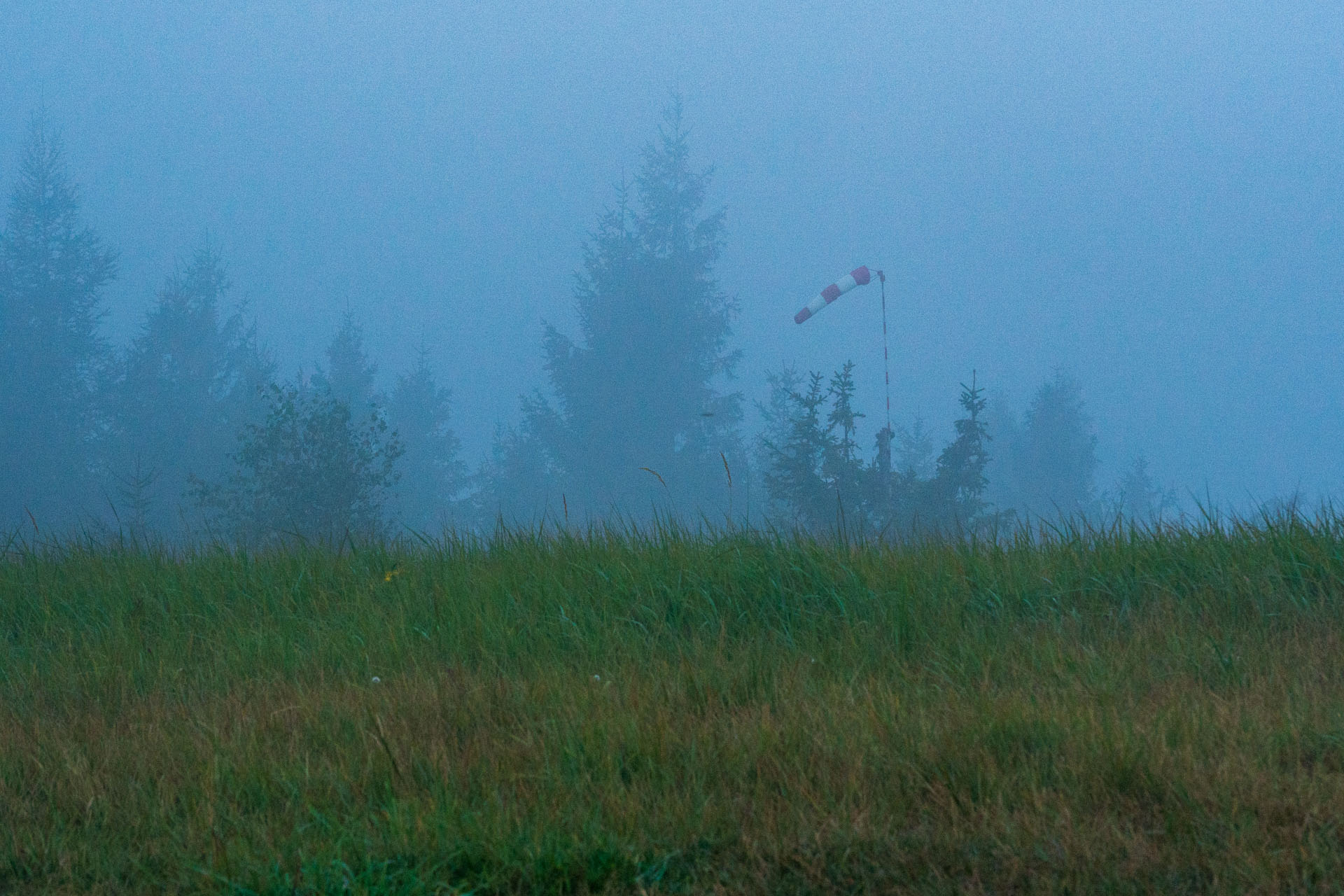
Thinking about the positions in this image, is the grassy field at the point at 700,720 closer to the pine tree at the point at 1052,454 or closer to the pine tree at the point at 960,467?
the pine tree at the point at 960,467

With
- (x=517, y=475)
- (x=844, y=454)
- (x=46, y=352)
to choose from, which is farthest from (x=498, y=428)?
(x=844, y=454)

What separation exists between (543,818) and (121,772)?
4.99 ft

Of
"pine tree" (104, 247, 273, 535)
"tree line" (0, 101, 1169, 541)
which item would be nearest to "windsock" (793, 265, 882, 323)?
"tree line" (0, 101, 1169, 541)

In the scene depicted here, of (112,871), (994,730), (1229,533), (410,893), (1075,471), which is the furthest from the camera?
(1075,471)

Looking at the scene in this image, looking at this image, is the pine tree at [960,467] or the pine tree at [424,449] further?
the pine tree at [424,449]

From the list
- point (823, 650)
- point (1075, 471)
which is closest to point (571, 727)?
point (823, 650)

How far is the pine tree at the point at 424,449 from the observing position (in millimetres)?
47094

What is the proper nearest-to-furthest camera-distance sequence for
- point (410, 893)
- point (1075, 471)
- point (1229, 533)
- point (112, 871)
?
point (410, 893), point (112, 871), point (1229, 533), point (1075, 471)

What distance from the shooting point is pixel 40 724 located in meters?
3.69

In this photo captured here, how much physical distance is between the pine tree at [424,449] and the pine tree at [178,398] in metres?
7.60

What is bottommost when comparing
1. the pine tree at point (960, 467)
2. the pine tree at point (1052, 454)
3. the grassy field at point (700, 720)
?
the grassy field at point (700, 720)

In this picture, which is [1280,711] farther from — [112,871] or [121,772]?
[121,772]

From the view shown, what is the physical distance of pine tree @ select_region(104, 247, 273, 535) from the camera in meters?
40.1

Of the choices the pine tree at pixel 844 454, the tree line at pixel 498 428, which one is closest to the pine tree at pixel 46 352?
the tree line at pixel 498 428
